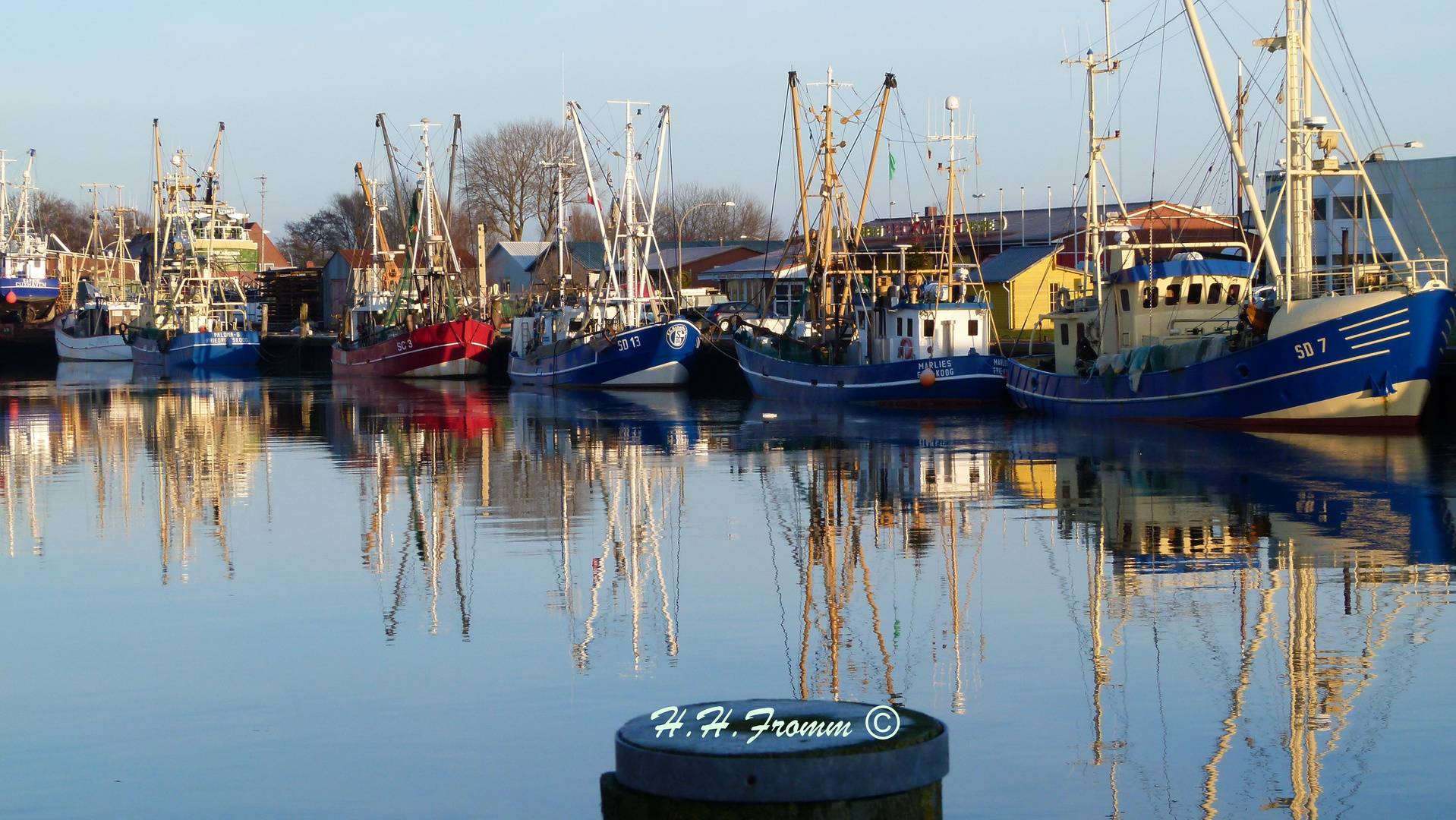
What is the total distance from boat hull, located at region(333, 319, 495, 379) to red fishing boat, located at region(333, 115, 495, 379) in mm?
31

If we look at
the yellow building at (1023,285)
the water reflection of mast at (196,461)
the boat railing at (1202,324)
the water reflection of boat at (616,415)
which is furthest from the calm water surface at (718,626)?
the yellow building at (1023,285)

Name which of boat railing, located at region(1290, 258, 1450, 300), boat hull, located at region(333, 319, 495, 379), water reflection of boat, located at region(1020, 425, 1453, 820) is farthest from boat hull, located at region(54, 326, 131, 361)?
water reflection of boat, located at region(1020, 425, 1453, 820)

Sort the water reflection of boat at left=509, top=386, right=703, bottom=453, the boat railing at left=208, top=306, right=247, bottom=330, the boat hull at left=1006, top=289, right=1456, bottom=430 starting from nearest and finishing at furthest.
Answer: the boat hull at left=1006, top=289, right=1456, bottom=430 → the water reflection of boat at left=509, top=386, right=703, bottom=453 → the boat railing at left=208, top=306, right=247, bottom=330

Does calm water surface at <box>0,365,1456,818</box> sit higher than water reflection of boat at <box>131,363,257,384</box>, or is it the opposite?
water reflection of boat at <box>131,363,257,384</box>

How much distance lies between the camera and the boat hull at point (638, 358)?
161 ft

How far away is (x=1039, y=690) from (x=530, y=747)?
117 inches

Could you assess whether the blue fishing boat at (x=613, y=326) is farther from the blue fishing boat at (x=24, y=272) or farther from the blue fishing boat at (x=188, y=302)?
the blue fishing boat at (x=24, y=272)

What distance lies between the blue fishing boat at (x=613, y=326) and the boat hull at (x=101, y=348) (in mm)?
42692

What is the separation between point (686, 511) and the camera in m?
18.0

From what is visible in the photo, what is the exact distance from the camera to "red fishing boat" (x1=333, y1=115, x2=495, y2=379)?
2473 inches

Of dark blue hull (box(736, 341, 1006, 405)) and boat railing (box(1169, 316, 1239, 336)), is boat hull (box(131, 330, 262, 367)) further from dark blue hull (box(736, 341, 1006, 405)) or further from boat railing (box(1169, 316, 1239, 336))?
boat railing (box(1169, 316, 1239, 336))

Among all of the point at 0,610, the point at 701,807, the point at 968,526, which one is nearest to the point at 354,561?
the point at 0,610

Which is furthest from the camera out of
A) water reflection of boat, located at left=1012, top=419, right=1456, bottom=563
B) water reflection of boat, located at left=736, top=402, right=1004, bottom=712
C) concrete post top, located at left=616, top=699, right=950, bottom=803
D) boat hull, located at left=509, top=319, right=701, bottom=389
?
boat hull, located at left=509, top=319, right=701, bottom=389

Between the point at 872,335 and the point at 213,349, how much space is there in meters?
45.4
